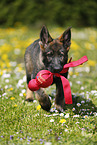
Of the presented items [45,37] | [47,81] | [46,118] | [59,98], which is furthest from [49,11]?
[46,118]

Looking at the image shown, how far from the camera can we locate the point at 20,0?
1530 cm

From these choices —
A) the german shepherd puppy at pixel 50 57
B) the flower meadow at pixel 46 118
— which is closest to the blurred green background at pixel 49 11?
the flower meadow at pixel 46 118

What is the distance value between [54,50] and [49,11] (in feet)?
40.9

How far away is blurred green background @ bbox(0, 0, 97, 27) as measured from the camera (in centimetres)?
1530

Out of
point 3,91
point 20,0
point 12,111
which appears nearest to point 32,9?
point 20,0

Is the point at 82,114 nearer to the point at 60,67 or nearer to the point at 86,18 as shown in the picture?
the point at 60,67

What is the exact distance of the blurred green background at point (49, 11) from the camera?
15.3 meters

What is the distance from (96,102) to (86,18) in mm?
12437

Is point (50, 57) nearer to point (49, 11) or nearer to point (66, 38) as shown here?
point (66, 38)

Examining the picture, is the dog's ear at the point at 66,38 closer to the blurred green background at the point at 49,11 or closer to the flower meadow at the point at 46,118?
the flower meadow at the point at 46,118

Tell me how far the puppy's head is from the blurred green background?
467 inches

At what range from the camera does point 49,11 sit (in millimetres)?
15547

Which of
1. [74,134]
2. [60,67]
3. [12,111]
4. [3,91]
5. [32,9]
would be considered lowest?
[74,134]

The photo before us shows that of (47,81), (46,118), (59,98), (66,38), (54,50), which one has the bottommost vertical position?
(46,118)
